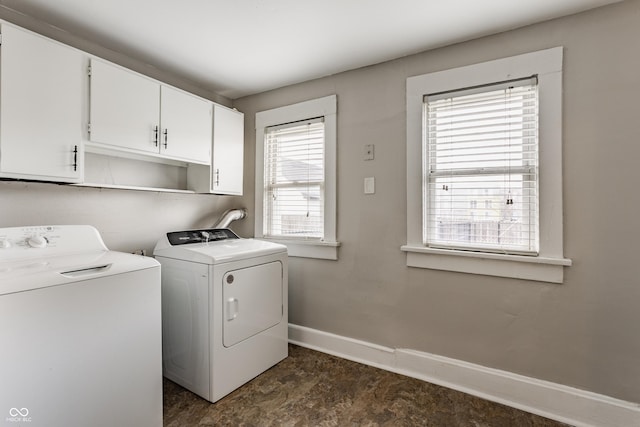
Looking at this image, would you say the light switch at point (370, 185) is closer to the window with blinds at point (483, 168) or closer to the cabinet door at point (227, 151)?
the window with blinds at point (483, 168)

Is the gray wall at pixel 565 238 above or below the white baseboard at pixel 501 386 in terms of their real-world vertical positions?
above

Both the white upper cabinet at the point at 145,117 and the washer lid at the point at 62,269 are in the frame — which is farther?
the white upper cabinet at the point at 145,117

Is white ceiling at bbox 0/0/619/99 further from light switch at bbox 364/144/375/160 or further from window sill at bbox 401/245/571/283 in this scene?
window sill at bbox 401/245/571/283

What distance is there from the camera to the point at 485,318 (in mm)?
1896

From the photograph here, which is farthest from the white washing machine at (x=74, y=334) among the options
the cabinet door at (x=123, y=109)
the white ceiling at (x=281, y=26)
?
the white ceiling at (x=281, y=26)

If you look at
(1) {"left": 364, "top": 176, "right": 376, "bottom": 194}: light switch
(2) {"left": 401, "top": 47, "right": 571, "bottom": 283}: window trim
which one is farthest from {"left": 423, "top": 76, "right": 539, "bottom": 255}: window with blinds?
(1) {"left": 364, "top": 176, "right": 376, "bottom": 194}: light switch

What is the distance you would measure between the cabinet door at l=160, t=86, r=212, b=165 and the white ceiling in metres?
0.30

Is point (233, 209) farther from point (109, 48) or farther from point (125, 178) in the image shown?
point (109, 48)

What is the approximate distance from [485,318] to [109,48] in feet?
9.99

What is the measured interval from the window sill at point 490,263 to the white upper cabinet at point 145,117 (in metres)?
1.77

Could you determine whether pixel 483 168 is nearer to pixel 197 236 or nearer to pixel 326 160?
pixel 326 160

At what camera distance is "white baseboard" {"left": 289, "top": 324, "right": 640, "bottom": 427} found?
1.59m

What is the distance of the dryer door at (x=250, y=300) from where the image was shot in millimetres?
1896

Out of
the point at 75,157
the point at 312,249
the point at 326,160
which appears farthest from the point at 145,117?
the point at 312,249
